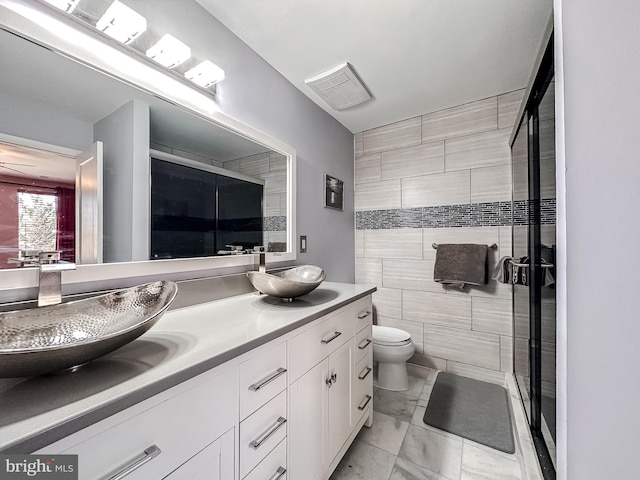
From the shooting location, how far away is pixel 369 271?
254cm

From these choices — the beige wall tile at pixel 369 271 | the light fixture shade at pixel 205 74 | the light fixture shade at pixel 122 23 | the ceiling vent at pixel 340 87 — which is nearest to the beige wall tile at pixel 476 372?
the beige wall tile at pixel 369 271

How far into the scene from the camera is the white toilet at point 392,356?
1.86 m

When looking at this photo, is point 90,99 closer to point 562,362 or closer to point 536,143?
point 562,362

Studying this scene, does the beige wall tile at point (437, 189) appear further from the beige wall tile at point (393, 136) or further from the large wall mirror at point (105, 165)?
the large wall mirror at point (105, 165)

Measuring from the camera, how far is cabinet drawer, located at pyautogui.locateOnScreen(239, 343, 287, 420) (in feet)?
2.44

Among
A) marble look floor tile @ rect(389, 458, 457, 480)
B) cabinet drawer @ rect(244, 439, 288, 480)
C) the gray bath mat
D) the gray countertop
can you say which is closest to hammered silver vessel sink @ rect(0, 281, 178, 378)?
the gray countertop

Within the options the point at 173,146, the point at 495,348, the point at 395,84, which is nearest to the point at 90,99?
the point at 173,146

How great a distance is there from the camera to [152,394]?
0.52 metres

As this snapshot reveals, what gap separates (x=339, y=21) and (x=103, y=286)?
164cm

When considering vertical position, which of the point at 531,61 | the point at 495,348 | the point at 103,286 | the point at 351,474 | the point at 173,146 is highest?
the point at 531,61

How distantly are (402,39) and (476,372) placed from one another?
7.98 feet

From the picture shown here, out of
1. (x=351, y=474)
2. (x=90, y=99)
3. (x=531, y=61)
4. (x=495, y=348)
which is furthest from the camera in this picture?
(x=495, y=348)

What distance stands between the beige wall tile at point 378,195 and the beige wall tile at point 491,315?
42.0 inches

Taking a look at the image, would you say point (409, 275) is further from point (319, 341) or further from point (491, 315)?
point (319, 341)
